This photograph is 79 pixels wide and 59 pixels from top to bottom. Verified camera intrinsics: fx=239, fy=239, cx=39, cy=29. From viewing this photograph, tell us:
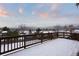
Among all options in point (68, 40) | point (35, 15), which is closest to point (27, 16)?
point (35, 15)

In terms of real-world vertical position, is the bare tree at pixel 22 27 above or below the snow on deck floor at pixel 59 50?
above

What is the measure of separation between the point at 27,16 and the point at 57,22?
0.68m

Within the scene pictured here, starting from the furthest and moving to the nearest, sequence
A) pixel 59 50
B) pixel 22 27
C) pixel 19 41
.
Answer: pixel 19 41 < pixel 59 50 < pixel 22 27

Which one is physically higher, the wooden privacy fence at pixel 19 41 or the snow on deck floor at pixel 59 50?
the wooden privacy fence at pixel 19 41

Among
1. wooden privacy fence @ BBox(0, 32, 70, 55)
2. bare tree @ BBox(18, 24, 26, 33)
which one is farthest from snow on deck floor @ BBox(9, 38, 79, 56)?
bare tree @ BBox(18, 24, 26, 33)

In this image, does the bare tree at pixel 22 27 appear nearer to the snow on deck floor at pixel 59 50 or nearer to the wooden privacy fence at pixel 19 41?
the wooden privacy fence at pixel 19 41

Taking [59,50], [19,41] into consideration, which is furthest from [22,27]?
[59,50]

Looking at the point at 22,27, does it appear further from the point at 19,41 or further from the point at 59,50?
the point at 59,50

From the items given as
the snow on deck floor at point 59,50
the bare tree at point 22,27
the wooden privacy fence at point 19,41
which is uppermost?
the bare tree at point 22,27

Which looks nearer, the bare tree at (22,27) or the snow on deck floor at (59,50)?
the snow on deck floor at (59,50)

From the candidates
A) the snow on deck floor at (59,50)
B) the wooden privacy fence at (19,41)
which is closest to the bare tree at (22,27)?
the wooden privacy fence at (19,41)

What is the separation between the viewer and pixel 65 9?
5105 millimetres

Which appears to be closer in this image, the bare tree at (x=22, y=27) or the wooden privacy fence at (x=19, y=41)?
the wooden privacy fence at (x=19, y=41)

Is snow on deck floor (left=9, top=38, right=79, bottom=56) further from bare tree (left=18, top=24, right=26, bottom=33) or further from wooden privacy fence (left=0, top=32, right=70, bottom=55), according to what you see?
bare tree (left=18, top=24, right=26, bottom=33)
